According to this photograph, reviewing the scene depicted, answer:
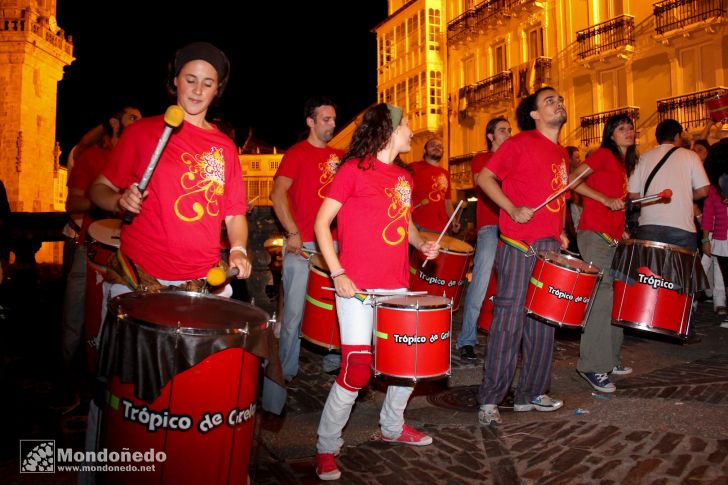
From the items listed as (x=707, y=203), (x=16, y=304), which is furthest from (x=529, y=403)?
(x=16, y=304)

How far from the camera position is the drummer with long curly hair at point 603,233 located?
5207 millimetres

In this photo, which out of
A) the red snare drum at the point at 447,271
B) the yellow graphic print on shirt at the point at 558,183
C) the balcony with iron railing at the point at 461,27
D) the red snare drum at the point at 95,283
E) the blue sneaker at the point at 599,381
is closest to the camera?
the red snare drum at the point at 95,283

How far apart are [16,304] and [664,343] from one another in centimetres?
847

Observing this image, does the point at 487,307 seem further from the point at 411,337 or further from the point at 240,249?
the point at 240,249

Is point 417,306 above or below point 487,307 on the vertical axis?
above

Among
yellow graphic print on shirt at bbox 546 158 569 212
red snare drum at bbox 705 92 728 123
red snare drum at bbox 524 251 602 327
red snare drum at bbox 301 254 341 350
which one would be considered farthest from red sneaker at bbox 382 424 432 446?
red snare drum at bbox 705 92 728 123

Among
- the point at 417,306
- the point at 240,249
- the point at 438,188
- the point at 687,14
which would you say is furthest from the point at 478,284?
the point at 687,14

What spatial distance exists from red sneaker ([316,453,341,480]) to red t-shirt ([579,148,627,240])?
127 inches

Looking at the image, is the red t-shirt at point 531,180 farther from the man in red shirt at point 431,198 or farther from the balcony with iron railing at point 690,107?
the balcony with iron railing at point 690,107

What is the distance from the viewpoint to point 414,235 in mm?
3992

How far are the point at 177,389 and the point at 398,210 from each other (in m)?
1.82

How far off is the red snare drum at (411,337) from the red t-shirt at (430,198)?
162 inches

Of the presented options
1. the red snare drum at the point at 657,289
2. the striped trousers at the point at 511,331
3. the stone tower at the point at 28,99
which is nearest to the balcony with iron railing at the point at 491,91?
the red snare drum at the point at 657,289

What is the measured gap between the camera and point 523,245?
4430 mm
